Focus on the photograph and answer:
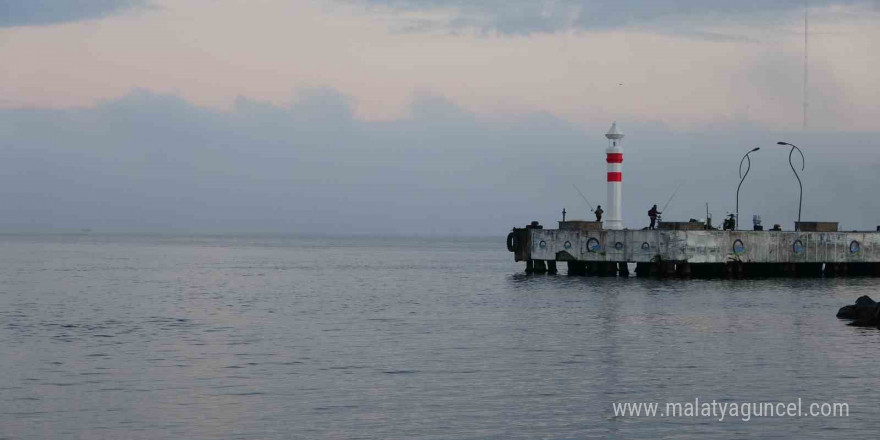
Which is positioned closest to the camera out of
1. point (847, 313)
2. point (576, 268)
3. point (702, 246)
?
point (847, 313)

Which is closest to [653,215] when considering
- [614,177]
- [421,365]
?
[614,177]

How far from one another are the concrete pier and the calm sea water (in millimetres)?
9996

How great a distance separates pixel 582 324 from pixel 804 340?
7.63 meters

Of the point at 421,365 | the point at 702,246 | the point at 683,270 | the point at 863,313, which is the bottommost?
the point at 421,365

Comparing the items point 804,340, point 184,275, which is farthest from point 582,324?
point 184,275

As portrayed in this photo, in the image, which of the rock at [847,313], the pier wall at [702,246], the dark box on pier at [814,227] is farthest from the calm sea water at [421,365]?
the dark box on pier at [814,227]

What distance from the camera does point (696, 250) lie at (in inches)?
2333

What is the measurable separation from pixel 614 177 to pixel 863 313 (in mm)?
27967

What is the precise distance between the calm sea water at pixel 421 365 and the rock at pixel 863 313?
101 centimetres

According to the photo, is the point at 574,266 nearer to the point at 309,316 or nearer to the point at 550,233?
the point at 550,233

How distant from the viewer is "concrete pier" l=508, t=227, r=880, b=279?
59.3 m

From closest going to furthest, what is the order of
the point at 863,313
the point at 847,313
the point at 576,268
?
the point at 863,313 < the point at 847,313 < the point at 576,268

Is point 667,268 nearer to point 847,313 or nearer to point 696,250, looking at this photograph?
Answer: point 696,250

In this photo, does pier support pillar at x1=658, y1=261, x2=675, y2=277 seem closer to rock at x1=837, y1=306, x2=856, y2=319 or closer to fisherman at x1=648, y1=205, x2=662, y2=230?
fisherman at x1=648, y1=205, x2=662, y2=230
